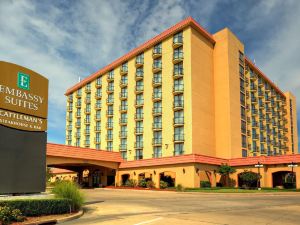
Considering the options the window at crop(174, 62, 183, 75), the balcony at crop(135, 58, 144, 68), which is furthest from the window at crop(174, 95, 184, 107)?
the balcony at crop(135, 58, 144, 68)

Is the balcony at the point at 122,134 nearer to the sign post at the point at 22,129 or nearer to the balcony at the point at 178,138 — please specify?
the balcony at the point at 178,138

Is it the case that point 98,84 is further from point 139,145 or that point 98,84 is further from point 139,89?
point 139,145

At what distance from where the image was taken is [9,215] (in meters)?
14.6

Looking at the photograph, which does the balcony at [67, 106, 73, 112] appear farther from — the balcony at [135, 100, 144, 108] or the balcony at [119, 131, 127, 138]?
the balcony at [135, 100, 144, 108]

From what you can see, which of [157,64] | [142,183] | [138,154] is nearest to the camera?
[142,183]

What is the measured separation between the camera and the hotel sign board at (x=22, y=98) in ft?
54.3

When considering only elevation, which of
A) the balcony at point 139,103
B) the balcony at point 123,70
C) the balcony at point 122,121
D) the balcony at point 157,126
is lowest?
the balcony at point 157,126

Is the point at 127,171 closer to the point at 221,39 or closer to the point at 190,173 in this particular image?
the point at 190,173

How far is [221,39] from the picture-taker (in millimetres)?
55969

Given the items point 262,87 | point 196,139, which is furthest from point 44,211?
point 262,87

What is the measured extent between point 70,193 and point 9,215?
183 inches

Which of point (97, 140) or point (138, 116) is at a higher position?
point (138, 116)

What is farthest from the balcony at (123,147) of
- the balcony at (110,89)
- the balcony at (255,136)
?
the balcony at (255,136)

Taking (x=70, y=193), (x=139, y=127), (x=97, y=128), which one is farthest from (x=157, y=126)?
(x=70, y=193)
